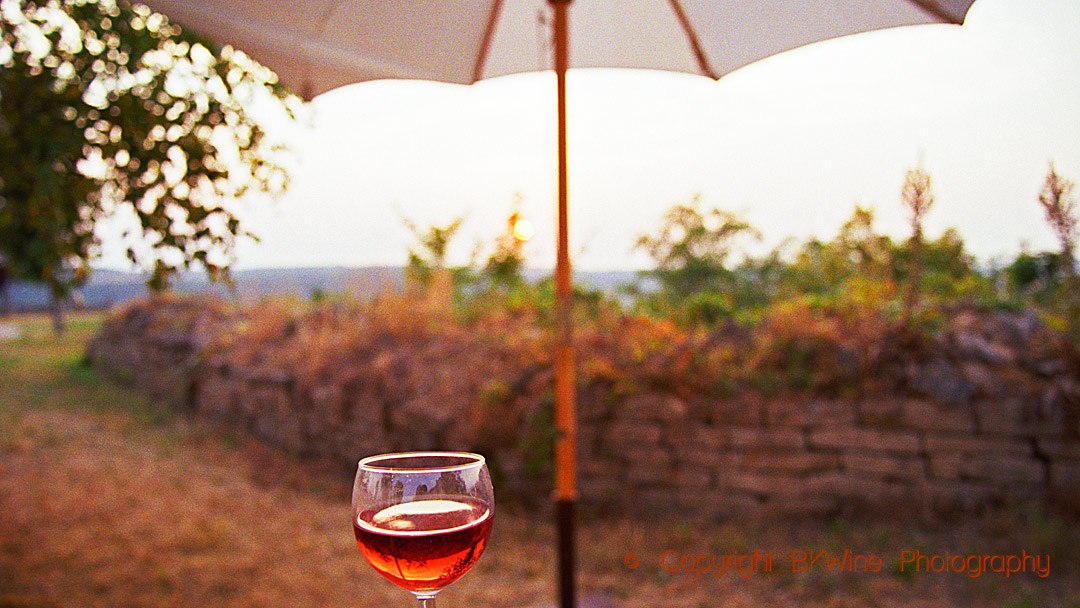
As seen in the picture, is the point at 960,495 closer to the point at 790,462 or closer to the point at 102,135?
the point at 790,462

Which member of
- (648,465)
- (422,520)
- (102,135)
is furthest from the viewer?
(648,465)

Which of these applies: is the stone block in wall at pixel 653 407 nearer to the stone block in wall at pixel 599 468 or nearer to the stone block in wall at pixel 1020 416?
the stone block in wall at pixel 599 468

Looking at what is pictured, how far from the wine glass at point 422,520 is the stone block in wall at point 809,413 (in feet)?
12.7

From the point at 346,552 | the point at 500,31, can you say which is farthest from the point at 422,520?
the point at 346,552

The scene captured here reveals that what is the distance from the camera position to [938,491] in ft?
13.8

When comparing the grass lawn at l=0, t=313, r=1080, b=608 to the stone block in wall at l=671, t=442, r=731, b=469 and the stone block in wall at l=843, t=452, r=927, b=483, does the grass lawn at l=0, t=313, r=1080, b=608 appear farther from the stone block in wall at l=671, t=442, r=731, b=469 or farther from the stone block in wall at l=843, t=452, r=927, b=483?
the stone block in wall at l=671, t=442, r=731, b=469

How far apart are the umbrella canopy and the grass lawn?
264cm

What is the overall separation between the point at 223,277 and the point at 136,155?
0.50m

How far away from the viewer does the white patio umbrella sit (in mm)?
2135

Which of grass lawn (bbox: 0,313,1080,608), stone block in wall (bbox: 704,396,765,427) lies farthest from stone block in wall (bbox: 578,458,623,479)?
stone block in wall (bbox: 704,396,765,427)

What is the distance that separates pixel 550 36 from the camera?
2764mm

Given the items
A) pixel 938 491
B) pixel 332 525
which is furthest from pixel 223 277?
pixel 938 491

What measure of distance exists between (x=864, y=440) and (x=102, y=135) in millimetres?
4275

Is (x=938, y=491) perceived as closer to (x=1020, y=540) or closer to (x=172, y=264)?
(x=1020, y=540)
